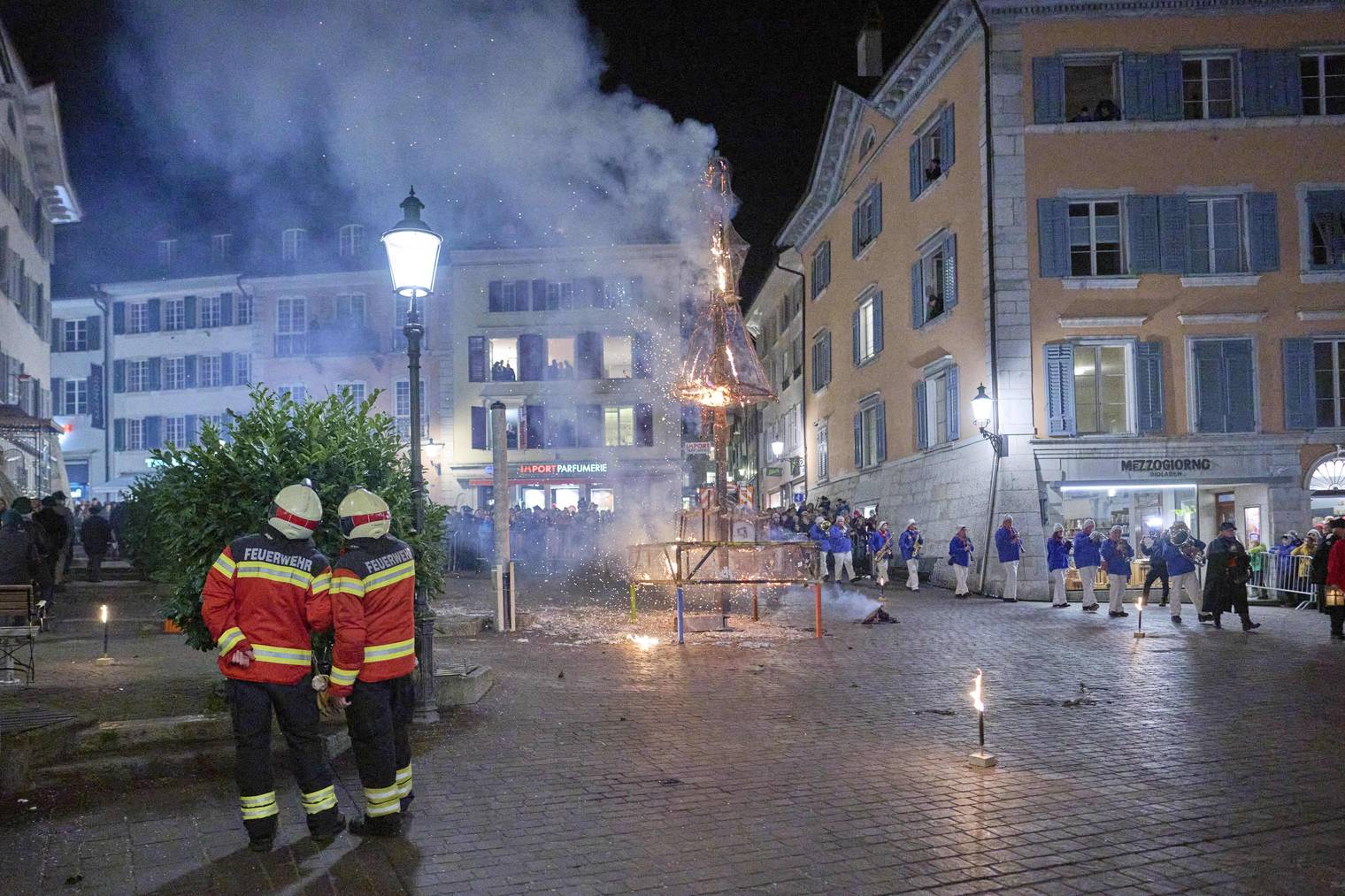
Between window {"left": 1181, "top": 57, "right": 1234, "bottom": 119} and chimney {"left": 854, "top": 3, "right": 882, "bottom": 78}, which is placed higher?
chimney {"left": 854, "top": 3, "right": 882, "bottom": 78}

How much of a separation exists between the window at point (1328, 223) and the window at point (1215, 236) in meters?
1.37

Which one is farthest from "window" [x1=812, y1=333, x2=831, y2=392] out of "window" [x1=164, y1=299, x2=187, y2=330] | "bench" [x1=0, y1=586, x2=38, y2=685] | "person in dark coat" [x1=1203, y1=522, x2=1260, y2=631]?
"window" [x1=164, y1=299, x2=187, y2=330]

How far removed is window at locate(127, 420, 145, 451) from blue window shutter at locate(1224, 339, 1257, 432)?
41556 mm

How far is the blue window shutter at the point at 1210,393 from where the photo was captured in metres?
21.0

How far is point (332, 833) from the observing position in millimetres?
5277

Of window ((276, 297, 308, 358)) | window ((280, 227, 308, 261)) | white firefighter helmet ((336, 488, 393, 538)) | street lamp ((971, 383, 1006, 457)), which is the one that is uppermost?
window ((280, 227, 308, 261))

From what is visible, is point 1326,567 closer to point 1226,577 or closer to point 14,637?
point 1226,577

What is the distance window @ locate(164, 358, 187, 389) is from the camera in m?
44.5

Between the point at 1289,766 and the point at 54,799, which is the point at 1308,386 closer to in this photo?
the point at 1289,766

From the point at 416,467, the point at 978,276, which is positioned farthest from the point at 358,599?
the point at 978,276

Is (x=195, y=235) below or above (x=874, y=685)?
above

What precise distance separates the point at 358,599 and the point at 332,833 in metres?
1.18

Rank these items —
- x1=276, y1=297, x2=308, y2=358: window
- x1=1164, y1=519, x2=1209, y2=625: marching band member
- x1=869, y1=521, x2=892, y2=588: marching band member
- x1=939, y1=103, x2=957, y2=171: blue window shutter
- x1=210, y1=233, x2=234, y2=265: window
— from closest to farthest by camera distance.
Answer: x1=1164, y1=519, x2=1209, y2=625: marching band member → x1=869, y1=521, x2=892, y2=588: marching band member → x1=939, y1=103, x2=957, y2=171: blue window shutter → x1=276, y1=297, x2=308, y2=358: window → x1=210, y1=233, x2=234, y2=265: window

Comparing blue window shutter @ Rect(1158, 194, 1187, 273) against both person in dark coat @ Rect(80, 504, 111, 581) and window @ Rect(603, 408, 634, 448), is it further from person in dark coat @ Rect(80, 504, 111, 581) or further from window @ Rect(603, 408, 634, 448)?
window @ Rect(603, 408, 634, 448)
